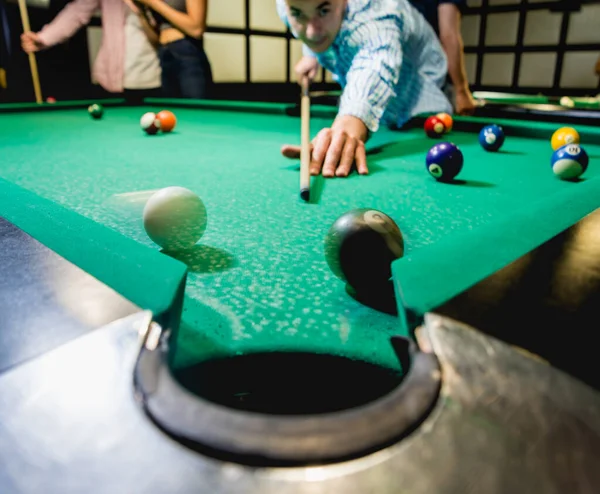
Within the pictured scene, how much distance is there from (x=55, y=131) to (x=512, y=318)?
3165mm

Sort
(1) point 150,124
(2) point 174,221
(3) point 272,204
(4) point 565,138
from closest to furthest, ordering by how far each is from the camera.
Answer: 1. (2) point 174,221
2. (3) point 272,204
3. (4) point 565,138
4. (1) point 150,124

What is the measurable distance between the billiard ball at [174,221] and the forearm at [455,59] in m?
3.50

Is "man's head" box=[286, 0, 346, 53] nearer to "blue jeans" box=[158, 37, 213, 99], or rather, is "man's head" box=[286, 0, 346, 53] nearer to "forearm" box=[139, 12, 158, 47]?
"blue jeans" box=[158, 37, 213, 99]

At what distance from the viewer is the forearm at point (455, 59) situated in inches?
160

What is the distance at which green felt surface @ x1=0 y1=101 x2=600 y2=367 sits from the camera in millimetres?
734

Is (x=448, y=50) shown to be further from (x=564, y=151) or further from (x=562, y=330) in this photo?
(x=562, y=330)

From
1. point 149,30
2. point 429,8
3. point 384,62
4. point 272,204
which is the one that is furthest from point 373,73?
point 149,30

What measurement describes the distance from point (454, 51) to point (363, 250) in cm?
382

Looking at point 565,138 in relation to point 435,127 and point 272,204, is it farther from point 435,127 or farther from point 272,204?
point 272,204

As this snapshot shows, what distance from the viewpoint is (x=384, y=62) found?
8.00ft

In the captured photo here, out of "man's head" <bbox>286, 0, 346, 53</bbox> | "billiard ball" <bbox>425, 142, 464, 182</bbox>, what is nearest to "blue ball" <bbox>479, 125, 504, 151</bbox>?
"billiard ball" <bbox>425, 142, 464, 182</bbox>

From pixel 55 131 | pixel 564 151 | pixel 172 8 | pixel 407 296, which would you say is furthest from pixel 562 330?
pixel 172 8

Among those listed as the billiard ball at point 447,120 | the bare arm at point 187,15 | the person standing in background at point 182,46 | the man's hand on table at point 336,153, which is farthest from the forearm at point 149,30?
the man's hand on table at point 336,153

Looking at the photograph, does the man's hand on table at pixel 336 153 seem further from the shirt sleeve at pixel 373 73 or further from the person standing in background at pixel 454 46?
the person standing in background at pixel 454 46
